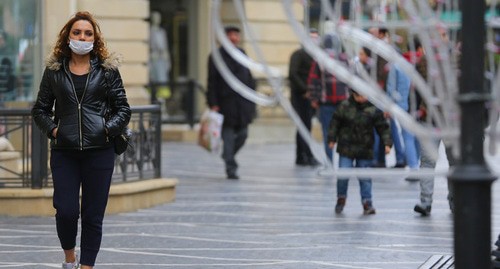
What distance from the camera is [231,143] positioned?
19094 millimetres

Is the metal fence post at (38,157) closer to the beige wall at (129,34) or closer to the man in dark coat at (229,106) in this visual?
the man in dark coat at (229,106)

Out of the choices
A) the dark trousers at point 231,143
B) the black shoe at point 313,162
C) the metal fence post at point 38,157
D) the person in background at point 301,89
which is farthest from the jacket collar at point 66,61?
the black shoe at point 313,162

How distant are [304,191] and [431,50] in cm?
1242

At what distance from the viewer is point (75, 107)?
9406 mm

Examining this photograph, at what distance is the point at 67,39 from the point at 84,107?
18.8 inches

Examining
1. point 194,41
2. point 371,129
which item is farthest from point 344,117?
point 194,41

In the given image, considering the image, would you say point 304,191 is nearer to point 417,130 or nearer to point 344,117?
point 344,117

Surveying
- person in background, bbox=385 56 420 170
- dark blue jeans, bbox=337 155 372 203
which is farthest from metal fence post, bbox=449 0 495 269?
person in background, bbox=385 56 420 170

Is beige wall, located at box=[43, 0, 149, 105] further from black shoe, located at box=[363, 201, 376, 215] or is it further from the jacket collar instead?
the jacket collar

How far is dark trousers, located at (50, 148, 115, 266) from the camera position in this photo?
943cm

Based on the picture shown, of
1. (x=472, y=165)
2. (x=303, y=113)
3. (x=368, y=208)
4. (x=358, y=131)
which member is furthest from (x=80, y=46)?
Answer: (x=303, y=113)

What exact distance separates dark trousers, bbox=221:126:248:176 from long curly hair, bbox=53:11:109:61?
9.53 meters

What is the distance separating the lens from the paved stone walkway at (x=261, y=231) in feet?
36.9

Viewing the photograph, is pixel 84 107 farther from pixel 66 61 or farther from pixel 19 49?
pixel 19 49
